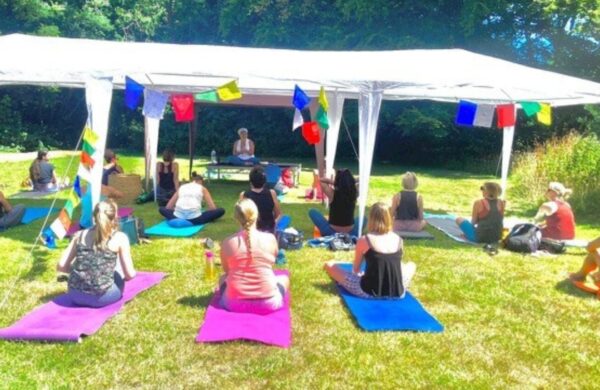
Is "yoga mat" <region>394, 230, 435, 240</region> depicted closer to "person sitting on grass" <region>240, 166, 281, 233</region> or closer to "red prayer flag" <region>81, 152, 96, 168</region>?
"person sitting on grass" <region>240, 166, 281, 233</region>

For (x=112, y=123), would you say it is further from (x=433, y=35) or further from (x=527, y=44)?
(x=527, y=44)

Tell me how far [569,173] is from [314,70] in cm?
645

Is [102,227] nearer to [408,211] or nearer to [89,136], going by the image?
[89,136]

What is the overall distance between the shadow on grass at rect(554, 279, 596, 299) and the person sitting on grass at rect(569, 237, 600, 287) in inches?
3.6

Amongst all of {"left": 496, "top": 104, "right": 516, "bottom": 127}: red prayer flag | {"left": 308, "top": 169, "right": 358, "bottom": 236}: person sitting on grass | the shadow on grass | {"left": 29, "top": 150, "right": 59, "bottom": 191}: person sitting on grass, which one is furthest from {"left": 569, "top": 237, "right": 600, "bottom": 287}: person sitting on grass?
{"left": 29, "top": 150, "right": 59, "bottom": 191}: person sitting on grass

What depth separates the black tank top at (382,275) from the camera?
4.98m

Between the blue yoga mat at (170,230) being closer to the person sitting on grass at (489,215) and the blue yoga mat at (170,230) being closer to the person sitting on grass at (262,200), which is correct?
the person sitting on grass at (262,200)

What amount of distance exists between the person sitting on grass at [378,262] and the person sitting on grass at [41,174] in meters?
8.62

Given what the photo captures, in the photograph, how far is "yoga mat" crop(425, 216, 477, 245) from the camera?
8250 millimetres

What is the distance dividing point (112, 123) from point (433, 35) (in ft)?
55.1

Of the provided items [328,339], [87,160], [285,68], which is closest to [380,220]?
[328,339]

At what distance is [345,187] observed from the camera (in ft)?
24.8

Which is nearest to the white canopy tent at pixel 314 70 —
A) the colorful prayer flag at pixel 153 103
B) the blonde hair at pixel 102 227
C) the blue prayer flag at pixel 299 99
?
the blue prayer flag at pixel 299 99

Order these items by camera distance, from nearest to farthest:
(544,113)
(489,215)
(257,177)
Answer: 1. (257,177)
2. (489,215)
3. (544,113)
